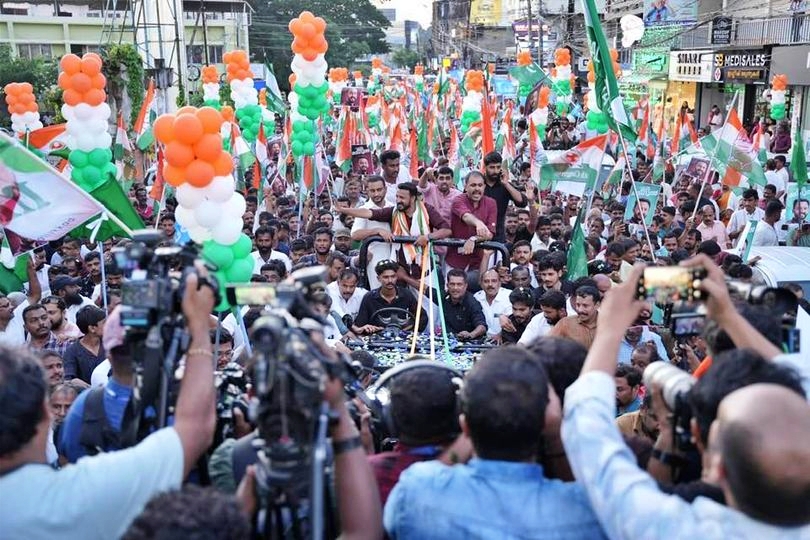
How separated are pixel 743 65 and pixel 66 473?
1019 inches

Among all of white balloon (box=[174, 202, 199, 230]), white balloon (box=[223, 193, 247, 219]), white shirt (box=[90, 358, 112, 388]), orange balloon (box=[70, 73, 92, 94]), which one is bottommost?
white shirt (box=[90, 358, 112, 388])

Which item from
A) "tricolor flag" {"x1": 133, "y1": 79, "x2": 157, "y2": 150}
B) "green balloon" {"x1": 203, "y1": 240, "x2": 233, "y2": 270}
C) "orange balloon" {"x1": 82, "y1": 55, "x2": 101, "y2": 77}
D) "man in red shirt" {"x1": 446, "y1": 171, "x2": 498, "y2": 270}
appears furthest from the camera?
"tricolor flag" {"x1": 133, "y1": 79, "x2": 157, "y2": 150}

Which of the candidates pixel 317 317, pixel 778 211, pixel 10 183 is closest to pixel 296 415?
pixel 317 317

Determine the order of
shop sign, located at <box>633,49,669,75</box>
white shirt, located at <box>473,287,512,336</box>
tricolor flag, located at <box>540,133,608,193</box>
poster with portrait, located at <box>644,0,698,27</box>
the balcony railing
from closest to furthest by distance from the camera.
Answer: white shirt, located at <box>473,287,512,336</box>
tricolor flag, located at <box>540,133,608,193</box>
the balcony railing
poster with portrait, located at <box>644,0,698,27</box>
shop sign, located at <box>633,49,669,75</box>

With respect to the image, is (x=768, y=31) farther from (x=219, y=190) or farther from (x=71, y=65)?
(x=219, y=190)

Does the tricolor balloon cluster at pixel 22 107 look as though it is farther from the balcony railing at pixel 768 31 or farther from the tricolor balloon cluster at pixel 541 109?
the balcony railing at pixel 768 31

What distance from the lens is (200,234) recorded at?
5.38 metres

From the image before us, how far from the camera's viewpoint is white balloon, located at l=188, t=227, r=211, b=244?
533cm

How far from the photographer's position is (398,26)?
151 m

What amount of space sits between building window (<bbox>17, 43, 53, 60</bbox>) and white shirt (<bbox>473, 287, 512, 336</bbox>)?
3554 cm

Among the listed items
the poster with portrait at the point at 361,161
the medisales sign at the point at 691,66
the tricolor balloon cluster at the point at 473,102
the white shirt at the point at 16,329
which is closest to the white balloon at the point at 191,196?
the white shirt at the point at 16,329

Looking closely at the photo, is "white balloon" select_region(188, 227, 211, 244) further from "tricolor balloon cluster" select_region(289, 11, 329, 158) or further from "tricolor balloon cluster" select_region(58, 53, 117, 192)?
"tricolor balloon cluster" select_region(289, 11, 329, 158)

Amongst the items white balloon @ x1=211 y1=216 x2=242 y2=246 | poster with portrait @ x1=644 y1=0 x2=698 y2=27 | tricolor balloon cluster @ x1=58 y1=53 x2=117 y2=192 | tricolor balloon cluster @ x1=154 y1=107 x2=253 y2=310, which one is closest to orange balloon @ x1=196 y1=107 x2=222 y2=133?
tricolor balloon cluster @ x1=154 y1=107 x2=253 y2=310

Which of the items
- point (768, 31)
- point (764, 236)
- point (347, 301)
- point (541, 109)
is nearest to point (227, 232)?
point (347, 301)
